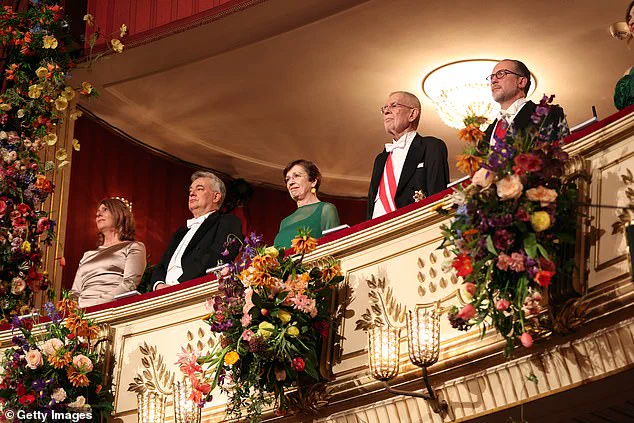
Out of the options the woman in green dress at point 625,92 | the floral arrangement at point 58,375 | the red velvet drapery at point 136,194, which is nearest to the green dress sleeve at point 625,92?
the woman in green dress at point 625,92

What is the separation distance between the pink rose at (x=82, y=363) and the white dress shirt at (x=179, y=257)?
0.64 m

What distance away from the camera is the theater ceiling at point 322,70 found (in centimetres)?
822

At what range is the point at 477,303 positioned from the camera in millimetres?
4230

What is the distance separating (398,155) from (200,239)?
1.33 m

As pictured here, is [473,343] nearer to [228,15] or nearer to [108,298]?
[108,298]

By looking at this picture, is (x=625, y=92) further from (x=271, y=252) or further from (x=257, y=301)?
(x=257, y=301)

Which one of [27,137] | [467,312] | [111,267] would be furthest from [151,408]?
[27,137]

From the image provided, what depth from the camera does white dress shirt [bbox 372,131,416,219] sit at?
219 inches

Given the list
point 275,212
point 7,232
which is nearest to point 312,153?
Answer: point 275,212

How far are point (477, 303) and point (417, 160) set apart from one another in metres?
1.46

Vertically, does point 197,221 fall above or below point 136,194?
below

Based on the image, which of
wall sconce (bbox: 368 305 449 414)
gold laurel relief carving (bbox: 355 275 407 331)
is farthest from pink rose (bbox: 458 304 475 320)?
gold laurel relief carving (bbox: 355 275 407 331)

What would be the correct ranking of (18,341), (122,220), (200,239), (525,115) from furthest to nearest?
1. (122,220)
2. (200,239)
3. (18,341)
4. (525,115)

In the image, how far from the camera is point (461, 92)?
9.26 meters
